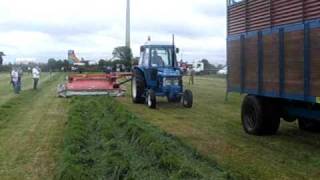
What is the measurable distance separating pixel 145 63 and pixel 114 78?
17.3 feet

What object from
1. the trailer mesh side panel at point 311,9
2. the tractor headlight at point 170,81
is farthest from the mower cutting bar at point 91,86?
the trailer mesh side panel at point 311,9

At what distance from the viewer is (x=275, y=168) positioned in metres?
9.49

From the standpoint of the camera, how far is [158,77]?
71.7 ft

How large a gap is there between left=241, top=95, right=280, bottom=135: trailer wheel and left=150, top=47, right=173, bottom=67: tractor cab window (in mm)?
9090

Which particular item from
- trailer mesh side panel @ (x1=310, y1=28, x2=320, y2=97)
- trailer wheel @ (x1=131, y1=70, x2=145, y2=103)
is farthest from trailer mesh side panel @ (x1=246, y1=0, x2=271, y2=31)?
trailer wheel @ (x1=131, y1=70, x2=145, y2=103)

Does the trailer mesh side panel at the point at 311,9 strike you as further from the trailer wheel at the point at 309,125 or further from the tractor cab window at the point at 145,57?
the tractor cab window at the point at 145,57

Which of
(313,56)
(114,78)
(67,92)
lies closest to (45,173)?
(313,56)

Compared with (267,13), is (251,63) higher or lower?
lower

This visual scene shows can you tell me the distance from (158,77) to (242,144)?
33.2 feet

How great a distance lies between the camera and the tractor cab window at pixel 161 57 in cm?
2244

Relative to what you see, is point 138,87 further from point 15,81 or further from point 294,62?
point 294,62

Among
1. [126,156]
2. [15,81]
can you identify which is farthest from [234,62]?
[15,81]

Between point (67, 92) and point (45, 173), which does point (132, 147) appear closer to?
point (45, 173)

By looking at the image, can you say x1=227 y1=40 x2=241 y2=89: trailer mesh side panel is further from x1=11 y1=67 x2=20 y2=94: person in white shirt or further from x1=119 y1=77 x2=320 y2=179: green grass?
x1=11 y1=67 x2=20 y2=94: person in white shirt
